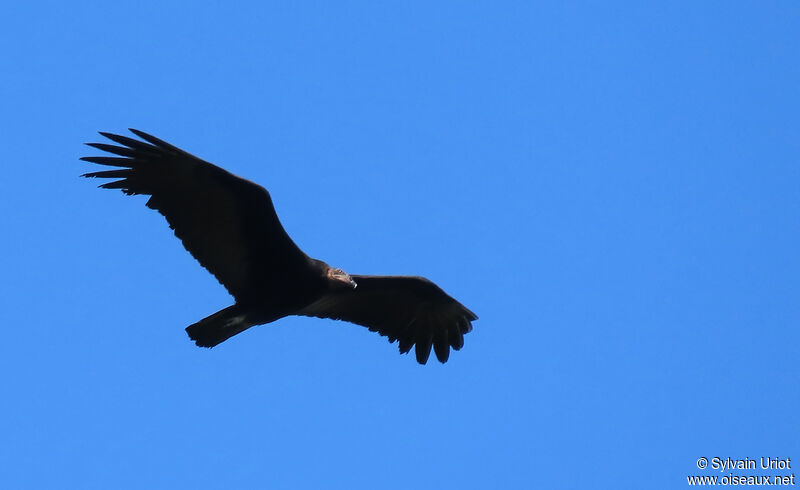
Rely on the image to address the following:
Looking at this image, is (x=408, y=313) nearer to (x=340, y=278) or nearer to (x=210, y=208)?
(x=340, y=278)

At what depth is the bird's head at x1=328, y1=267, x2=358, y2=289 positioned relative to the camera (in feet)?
52.5

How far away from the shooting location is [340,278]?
16.0 meters

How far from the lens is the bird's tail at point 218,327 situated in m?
15.8

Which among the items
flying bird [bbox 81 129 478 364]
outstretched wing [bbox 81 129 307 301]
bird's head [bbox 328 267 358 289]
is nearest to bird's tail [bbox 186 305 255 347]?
flying bird [bbox 81 129 478 364]

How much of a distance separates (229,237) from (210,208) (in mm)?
456

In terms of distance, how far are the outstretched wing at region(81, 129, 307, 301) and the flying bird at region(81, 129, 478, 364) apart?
1cm

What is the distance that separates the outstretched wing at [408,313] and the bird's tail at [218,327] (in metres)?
1.33

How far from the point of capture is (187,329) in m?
15.8

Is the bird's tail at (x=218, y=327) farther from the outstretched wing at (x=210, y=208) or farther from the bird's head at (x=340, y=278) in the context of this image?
the bird's head at (x=340, y=278)

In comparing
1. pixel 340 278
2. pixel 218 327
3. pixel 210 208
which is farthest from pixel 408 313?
pixel 210 208

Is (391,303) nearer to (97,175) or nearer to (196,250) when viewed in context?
(196,250)

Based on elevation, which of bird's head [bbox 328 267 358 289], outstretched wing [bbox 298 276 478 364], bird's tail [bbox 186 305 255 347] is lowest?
bird's tail [bbox 186 305 255 347]

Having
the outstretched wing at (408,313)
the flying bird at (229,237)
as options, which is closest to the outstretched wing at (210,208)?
the flying bird at (229,237)

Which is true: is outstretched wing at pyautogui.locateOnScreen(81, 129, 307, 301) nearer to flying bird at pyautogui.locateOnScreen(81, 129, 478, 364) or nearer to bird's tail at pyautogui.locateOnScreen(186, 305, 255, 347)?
flying bird at pyautogui.locateOnScreen(81, 129, 478, 364)
